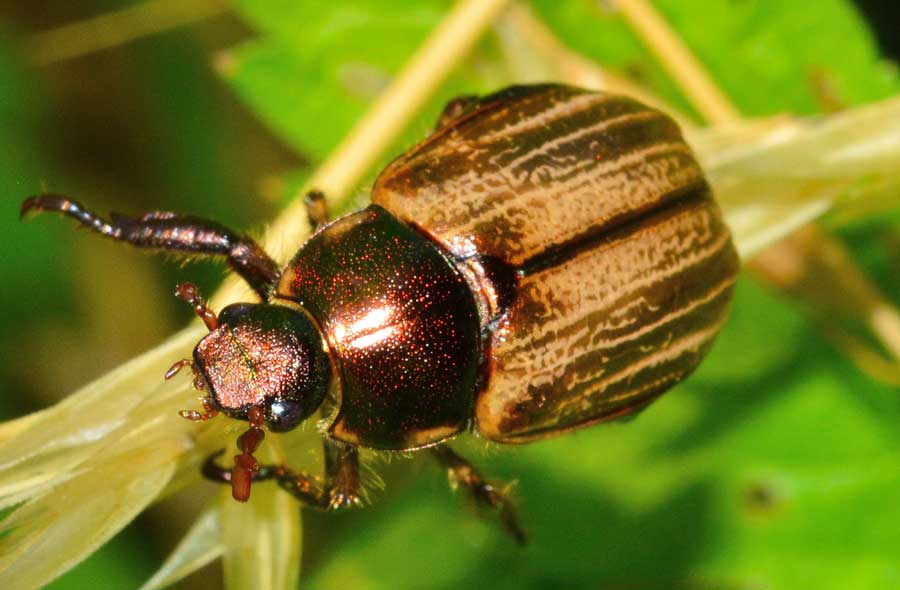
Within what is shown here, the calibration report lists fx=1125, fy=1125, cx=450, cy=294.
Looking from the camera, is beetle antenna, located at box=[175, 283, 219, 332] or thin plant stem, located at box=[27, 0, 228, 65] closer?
beetle antenna, located at box=[175, 283, 219, 332]

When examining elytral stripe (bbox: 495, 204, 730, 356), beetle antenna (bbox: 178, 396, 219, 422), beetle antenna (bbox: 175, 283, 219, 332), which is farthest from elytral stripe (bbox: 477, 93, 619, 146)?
beetle antenna (bbox: 178, 396, 219, 422)

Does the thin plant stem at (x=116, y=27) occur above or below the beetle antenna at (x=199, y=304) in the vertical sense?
above

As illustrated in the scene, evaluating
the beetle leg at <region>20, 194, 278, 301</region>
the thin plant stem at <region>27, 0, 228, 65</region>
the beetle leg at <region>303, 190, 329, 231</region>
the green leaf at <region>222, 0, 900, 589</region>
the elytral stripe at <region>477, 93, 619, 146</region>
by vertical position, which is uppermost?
the thin plant stem at <region>27, 0, 228, 65</region>

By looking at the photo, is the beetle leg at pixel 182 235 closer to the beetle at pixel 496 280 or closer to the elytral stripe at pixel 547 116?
the beetle at pixel 496 280

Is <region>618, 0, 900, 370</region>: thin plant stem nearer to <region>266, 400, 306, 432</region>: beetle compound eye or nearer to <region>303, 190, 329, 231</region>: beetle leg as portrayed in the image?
<region>303, 190, 329, 231</region>: beetle leg

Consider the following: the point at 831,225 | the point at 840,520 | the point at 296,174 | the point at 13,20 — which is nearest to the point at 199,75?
the point at 13,20

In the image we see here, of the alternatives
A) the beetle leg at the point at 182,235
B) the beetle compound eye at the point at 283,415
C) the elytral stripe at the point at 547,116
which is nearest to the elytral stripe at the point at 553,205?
the elytral stripe at the point at 547,116
